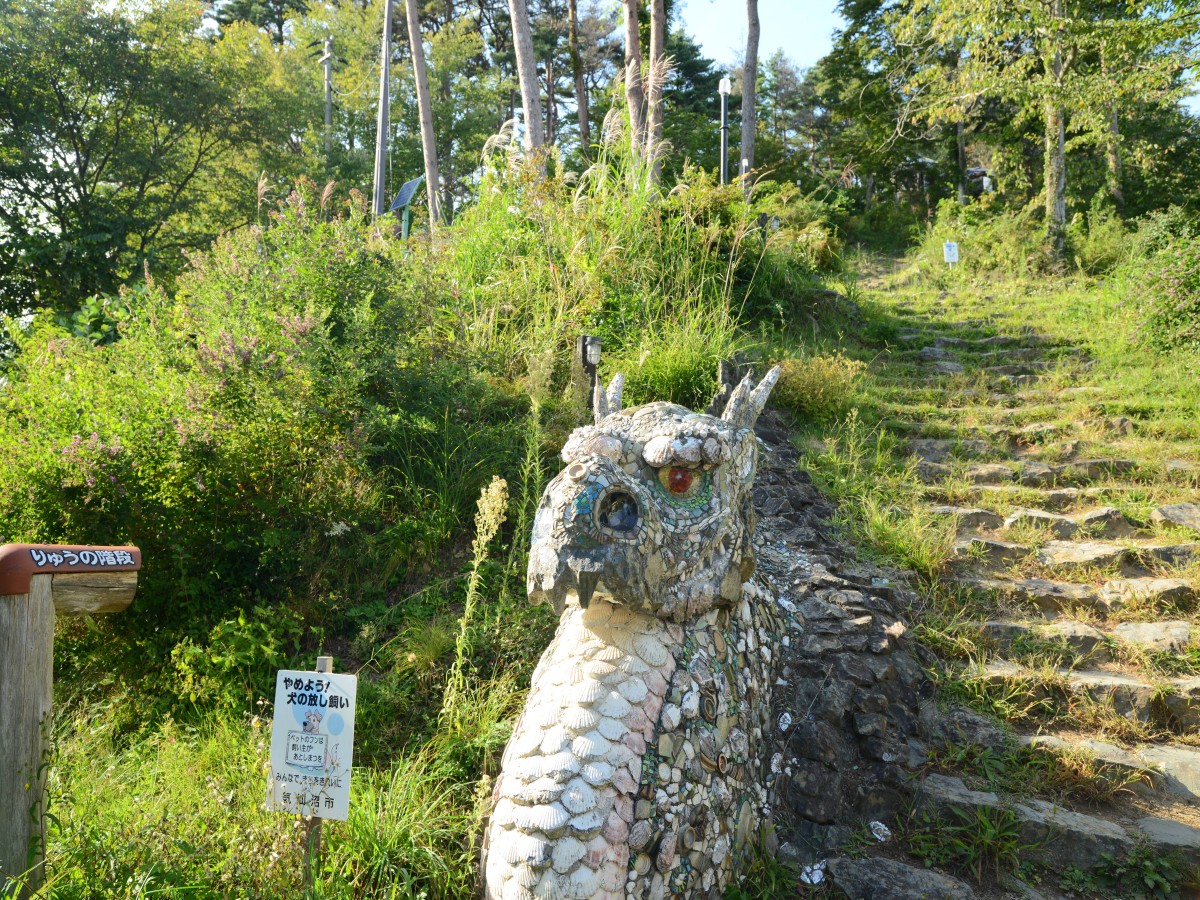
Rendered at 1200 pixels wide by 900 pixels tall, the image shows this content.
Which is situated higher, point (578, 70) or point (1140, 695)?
point (578, 70)

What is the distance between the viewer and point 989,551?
450 centimetres

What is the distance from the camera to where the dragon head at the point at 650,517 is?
6.72 feet

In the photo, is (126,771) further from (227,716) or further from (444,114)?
(444,114)

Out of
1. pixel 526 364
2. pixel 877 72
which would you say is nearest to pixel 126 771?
pixel 526 364

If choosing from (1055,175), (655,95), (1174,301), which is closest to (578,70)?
(1055,175)

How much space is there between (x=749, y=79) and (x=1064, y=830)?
1445 centimetres

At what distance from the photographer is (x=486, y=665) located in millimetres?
3240

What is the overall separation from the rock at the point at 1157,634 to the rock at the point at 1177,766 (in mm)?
594

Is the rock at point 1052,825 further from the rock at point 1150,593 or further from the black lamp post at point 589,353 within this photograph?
the black lamp post at point 589,353

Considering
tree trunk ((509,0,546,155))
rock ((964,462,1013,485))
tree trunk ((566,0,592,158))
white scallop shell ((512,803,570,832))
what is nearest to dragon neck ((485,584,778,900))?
white scallop shell ((512,803,570,832))

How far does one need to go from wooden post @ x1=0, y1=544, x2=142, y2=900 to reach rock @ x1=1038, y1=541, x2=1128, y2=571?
475 centimetres

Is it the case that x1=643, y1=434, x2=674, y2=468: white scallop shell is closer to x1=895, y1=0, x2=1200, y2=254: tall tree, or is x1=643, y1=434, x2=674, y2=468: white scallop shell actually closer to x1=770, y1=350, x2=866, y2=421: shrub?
x1=770, y1=350, x2=866, y2=421: shrub

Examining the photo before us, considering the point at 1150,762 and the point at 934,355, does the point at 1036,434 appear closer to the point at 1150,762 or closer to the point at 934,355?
the point at 934,355

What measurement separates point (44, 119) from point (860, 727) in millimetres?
15133
